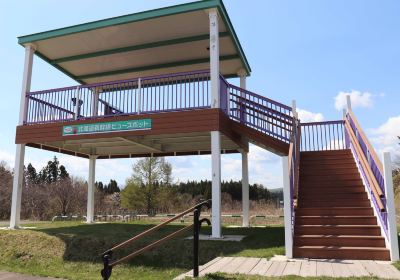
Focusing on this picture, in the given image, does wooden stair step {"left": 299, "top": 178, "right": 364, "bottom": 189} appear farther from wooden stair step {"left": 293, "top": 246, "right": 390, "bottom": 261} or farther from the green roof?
the green roof

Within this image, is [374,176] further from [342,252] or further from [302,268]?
[302,268]

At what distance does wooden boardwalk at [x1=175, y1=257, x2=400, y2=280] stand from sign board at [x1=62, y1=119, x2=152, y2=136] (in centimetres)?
537

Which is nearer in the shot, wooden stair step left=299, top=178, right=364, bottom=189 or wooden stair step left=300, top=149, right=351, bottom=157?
wooden stair step left=299, top=178, right=364, bottom=189

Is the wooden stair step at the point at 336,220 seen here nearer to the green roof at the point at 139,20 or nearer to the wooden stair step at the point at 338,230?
the wooden stair step at the point at 338,230

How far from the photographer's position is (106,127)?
1105 centimetres

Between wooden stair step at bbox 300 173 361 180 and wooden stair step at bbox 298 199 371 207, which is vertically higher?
wooden stair step at bbox 300 173 361 180

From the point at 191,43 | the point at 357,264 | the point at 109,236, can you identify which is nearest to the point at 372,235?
the point at 357,264

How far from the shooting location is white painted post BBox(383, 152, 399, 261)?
20.6 ft

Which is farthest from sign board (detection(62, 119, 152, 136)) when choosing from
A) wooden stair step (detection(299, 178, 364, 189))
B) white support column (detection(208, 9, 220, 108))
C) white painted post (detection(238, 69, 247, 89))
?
white painted post (detection(238, 69, 247, 89))

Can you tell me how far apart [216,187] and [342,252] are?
3.75m

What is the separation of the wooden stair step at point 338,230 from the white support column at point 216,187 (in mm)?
2348

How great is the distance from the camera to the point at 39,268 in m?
8.18

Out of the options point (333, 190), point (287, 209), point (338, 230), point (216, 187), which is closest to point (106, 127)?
point (216, 187)

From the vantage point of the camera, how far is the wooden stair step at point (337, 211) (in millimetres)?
7852
